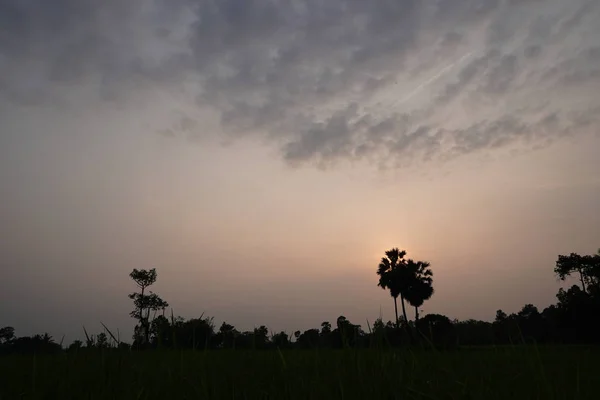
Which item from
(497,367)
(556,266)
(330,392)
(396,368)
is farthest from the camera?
(556,266)

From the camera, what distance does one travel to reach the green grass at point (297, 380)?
3.48m

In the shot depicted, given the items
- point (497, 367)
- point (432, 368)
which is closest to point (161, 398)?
point (432, 368)

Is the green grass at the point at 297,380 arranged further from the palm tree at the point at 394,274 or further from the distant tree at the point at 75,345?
the palm tree at the point at 394,274

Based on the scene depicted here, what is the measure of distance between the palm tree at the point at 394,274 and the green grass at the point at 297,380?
7018 cm

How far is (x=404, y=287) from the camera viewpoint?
73562mm

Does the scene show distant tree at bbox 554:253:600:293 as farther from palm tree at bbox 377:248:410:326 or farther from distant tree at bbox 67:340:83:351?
distant tree at bbox 67:340:83:351

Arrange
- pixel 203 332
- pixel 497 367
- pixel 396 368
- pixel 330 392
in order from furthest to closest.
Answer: pixel 497 367
pixel 203 332
pixel 396 368
pixel 330 392

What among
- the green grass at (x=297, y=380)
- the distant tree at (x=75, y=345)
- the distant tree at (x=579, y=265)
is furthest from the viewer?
the distant tree at (x=579, y=265)

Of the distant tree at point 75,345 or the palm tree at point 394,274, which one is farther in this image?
the palm tree at point 394,274

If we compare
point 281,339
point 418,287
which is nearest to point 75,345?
point 281,339

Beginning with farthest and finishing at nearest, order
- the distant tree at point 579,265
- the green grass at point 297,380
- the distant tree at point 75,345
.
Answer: the distant tree at point 579,265
the distant tree at point 75,345
the green grass at point 297,380

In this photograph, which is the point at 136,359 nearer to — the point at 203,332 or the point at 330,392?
the point at 203,332

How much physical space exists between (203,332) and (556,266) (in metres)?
78.2

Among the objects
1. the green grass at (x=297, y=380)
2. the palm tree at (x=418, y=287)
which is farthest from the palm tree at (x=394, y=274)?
the green grass at (x=297, y=380)
